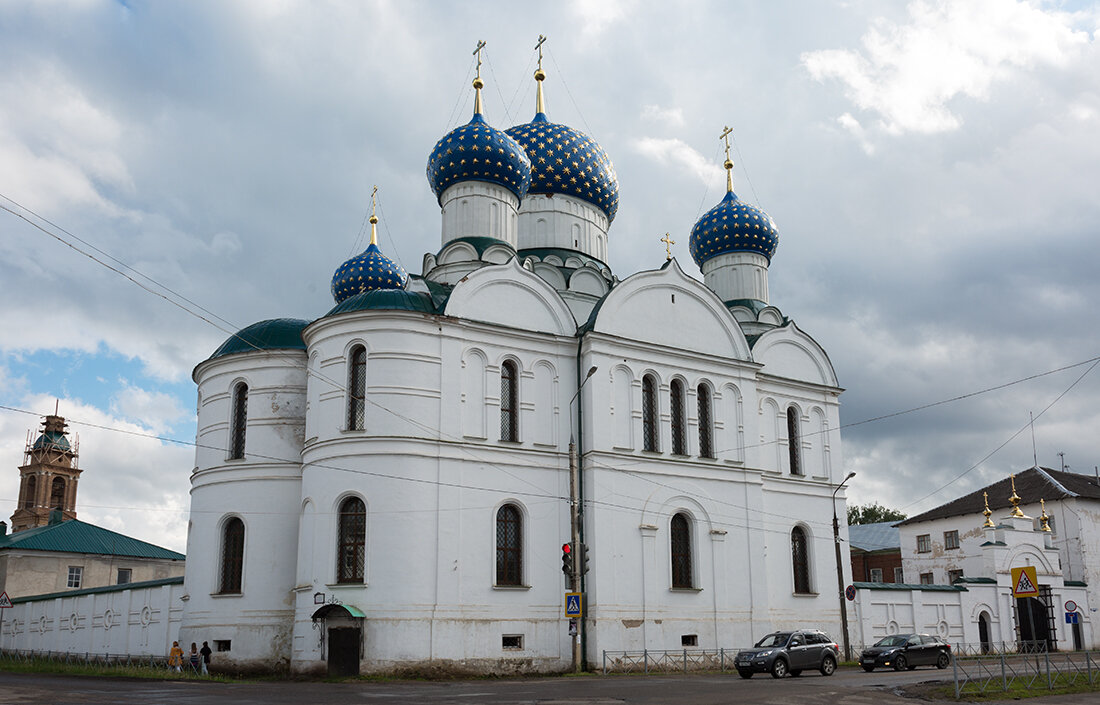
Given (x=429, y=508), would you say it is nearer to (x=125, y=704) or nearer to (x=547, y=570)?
(x=547, y=570)

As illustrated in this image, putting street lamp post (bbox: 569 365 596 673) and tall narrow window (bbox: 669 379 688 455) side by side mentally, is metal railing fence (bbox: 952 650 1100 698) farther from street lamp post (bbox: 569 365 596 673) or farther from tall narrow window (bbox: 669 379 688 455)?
tall narrow window (bbox: 669 379 688 455)

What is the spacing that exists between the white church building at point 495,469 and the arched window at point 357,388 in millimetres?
70

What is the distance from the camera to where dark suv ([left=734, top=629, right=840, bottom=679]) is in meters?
20.3

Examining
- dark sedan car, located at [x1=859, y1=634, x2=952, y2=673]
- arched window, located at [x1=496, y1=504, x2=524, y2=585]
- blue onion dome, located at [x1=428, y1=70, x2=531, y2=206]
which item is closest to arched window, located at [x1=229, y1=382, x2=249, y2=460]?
arched window, located at [x1=496, y1=504, x2=524, y2=585]

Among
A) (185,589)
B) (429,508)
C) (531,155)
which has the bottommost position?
(185,589)

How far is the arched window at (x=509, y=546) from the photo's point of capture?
22781mm

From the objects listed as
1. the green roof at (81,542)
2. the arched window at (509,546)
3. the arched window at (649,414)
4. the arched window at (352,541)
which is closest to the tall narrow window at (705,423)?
the arched window at (649,414)

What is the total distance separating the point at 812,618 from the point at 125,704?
19.7 meters

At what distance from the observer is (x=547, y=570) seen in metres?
23.2

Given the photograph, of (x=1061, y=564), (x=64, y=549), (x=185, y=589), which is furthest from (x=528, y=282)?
(x=64, y=549)

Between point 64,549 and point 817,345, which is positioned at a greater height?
point 817,345

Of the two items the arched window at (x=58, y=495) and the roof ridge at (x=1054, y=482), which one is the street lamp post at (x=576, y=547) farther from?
the arched window at (x=58, y=495)

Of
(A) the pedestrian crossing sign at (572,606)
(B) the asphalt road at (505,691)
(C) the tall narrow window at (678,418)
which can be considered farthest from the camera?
(C) the tall narrow window at (678,418)

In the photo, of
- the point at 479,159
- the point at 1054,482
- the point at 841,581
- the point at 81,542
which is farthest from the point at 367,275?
the point at 1054,482
